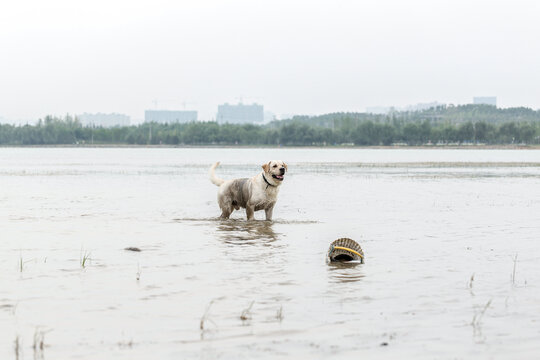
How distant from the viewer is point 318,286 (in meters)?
11.1

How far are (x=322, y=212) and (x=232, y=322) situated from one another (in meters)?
16.2

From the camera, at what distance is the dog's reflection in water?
1652cm

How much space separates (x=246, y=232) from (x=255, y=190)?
183cm

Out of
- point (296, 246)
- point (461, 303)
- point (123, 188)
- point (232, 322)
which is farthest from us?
point (123, 188)

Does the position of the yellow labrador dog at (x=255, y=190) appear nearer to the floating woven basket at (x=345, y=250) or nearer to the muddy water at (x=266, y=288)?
the muddy water at (x=266, y=288)

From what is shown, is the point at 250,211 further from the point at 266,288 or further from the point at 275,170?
the point at 266,288

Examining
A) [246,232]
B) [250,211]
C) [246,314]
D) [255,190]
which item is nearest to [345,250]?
[246,314]

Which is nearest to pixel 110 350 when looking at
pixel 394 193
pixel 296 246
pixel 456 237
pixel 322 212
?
pixel 296 246

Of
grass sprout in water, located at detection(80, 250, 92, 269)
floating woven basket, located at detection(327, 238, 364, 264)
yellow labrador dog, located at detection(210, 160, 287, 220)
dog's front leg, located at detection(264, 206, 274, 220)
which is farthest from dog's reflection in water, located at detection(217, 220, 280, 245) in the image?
grass sprout in water, located at detection(80, 250, 92, 269)

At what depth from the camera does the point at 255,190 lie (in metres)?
19.6

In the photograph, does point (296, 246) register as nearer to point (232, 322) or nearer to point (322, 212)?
point (232, 322)

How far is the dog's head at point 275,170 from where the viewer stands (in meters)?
19.0

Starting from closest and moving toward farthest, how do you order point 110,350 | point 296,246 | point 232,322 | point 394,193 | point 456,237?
point 110,350 → point 232,322 → point 296,246 → point 456,237 → point 394,193

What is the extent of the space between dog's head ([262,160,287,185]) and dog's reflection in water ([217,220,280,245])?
125 centimetres
